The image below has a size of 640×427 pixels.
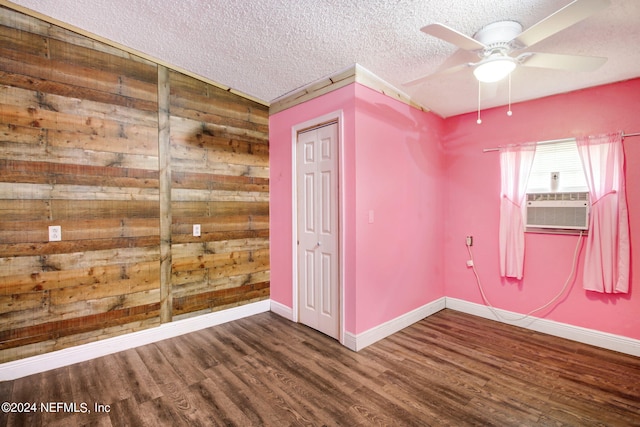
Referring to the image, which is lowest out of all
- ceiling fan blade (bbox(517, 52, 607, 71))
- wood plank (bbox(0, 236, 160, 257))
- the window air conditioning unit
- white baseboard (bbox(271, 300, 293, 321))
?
white baseboard (bbox(271, 300, 293, 321))

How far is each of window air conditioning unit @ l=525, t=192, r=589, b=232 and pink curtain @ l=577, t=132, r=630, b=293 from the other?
7 centimetres

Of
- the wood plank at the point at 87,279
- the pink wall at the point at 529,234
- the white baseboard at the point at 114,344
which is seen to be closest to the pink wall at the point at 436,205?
the pink wall at the point at 529,234

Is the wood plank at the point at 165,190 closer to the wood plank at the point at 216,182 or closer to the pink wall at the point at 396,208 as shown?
the wood plank at the point at 216,182

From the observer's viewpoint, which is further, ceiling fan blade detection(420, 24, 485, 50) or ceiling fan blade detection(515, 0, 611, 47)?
ceiling fan blade detection(420, 24, 485, 50)

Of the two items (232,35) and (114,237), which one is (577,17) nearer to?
(232,35)

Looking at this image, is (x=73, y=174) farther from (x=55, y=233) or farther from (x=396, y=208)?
(x=396, y=208)

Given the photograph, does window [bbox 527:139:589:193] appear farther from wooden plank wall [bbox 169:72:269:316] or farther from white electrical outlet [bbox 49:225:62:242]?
white electrical outlet [bbox 49:225:62:242]

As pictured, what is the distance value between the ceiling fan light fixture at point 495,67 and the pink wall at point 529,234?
5.37 ft

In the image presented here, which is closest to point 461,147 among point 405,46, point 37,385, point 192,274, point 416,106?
point 416,106

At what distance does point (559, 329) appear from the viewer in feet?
10.1

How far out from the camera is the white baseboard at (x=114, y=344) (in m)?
2.36

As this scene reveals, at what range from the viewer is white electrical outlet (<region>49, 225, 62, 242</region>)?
2488 millimetres

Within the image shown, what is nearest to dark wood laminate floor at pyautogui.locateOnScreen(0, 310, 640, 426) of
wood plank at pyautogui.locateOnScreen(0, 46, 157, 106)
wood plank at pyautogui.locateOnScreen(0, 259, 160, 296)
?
wood plank at pyautogui.locateOnScreen(0, 259, 160, 296)

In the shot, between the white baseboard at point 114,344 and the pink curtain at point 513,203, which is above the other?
the pink curtain at point 513,203
